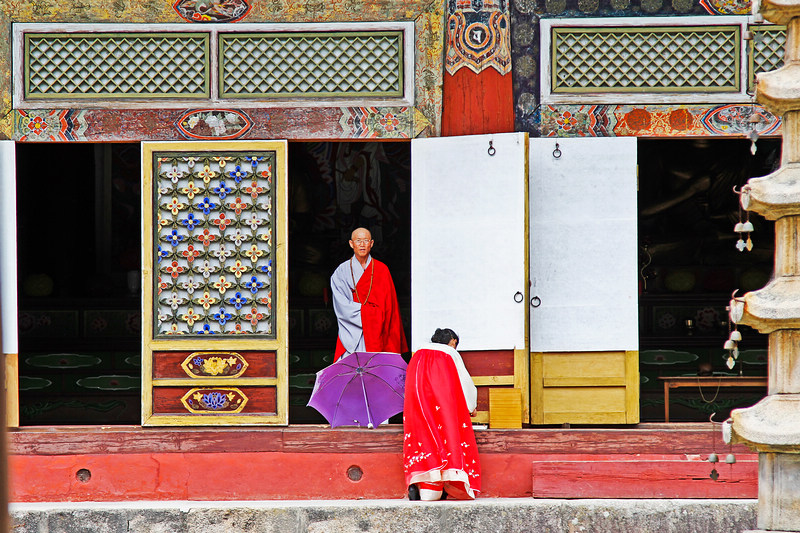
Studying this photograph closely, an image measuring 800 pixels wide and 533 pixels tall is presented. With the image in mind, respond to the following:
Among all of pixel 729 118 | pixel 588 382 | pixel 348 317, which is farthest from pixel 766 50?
pixel 348 317

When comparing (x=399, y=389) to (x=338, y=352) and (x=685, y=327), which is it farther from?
(x=685, y=327)

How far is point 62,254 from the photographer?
10820 mm

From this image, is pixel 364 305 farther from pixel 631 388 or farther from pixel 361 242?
pixel 631 388

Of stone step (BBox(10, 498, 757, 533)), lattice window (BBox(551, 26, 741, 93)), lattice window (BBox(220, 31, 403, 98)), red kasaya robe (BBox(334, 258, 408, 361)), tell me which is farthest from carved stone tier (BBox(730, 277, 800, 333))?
red kasaya robe (BBox(334, 258, 408, 361))

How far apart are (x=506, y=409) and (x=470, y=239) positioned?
1103mm

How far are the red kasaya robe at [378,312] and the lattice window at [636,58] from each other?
195cm

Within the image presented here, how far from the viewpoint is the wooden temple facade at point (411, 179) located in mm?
6996

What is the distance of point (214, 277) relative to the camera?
23.4ft

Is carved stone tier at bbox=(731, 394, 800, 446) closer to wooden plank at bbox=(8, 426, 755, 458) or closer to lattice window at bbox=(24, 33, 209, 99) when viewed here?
wooden plank at bbox=(8, 426, 755, 458)

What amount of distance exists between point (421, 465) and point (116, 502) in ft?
6.43

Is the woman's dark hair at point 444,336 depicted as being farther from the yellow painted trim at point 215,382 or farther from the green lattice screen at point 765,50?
the green lattice screen at point 765,50

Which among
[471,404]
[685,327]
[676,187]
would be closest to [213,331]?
[471,404]

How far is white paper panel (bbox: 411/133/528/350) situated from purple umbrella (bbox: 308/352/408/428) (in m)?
0.31

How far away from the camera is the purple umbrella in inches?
285
